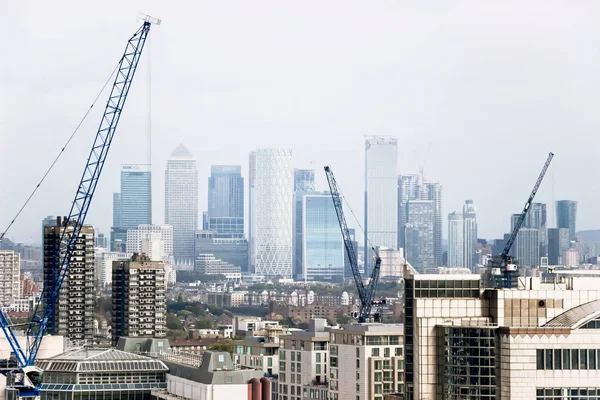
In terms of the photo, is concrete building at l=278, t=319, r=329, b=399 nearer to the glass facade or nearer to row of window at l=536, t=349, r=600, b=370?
the glass facade

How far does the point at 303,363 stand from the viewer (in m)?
80.2

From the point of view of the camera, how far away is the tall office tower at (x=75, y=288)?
4599 inches

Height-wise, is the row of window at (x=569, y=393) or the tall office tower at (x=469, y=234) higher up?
the tall office tower at (x=469, y=234)

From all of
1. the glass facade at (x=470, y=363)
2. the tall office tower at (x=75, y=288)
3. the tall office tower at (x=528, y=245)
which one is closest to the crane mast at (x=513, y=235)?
the tall office tower at (x=528, y=245)

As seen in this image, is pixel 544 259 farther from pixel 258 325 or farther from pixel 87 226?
pixel 87 226

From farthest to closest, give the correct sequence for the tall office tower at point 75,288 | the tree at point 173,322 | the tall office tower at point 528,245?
the tall office tower at point 528,245
the tree at point 173,322
the tall office tower at point 75,288

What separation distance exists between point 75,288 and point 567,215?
57096 millimetres

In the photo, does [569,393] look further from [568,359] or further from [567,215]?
[567,215]

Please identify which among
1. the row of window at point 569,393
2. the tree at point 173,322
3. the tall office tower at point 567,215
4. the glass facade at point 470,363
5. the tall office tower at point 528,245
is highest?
the tall office tower at point 567,215

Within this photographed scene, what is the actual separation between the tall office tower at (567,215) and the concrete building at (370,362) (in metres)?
78.6

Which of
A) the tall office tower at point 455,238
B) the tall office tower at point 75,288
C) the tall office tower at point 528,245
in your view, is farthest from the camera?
the tall office tower at point 455,238

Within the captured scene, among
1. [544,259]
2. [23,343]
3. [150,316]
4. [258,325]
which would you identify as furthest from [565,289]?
[544,259]

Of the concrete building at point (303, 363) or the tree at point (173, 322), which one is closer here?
the concrete building at point (303, 363)

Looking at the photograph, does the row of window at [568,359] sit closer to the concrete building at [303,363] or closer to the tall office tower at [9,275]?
the concrete building at [303,363]
